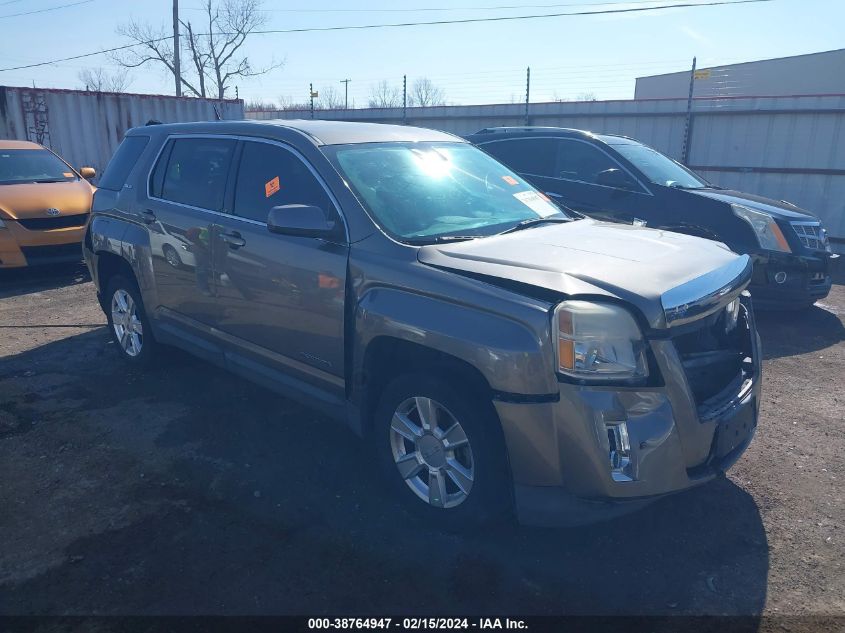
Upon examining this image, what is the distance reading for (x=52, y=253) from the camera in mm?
8469

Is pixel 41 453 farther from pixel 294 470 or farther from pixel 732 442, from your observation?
pixel 732 442

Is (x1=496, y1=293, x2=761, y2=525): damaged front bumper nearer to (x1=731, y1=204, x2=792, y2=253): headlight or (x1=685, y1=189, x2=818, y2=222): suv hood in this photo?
(x1=731, y1=204, x2=792, y2=253): headlight

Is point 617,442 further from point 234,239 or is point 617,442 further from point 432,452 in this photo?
point 234,239

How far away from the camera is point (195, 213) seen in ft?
14.4

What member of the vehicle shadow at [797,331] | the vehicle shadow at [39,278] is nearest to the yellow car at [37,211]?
the vehicle shadow at [39,278]

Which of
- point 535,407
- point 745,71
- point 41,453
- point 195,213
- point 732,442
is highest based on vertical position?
point 745,71

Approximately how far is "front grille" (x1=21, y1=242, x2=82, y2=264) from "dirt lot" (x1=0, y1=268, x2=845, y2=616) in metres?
4.24

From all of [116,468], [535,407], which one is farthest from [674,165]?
[116,468]

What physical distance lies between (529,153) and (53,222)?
608 cm

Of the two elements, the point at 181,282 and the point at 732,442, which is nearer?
the point at 732,442

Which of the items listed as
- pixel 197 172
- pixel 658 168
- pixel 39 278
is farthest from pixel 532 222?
pixel 39 278

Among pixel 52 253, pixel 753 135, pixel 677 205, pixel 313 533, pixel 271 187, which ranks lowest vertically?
pixel 313 533

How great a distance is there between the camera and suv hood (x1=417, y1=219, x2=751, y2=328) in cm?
274

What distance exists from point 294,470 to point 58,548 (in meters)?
1.23
